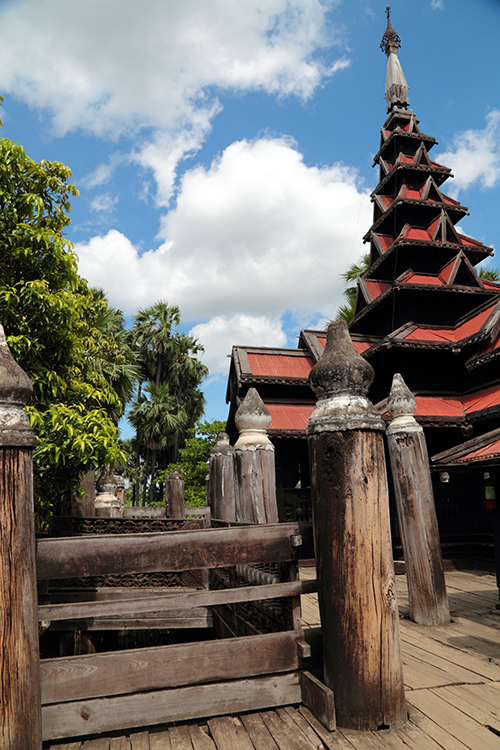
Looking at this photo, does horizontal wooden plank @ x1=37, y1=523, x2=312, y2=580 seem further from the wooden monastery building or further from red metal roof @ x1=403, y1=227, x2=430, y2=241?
red metal roof @ x1=403, y1=227, x2=430, y2=241

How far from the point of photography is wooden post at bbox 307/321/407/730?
285 cm

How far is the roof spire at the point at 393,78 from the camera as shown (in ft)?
66.3

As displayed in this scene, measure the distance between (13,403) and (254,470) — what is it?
11.4 ft

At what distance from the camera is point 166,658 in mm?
3012

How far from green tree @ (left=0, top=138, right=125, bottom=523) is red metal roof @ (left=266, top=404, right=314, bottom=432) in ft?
19.7

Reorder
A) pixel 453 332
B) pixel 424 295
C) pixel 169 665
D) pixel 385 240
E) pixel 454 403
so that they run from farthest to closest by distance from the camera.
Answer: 1. pixel 385 240
2. pixel 424 295
3. pixel 453 332
4. pixel 454 403
5. pixel 169 665

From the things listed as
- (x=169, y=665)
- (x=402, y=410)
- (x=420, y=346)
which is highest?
(x=420, y=346)

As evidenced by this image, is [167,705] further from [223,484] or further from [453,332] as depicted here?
[453,332]

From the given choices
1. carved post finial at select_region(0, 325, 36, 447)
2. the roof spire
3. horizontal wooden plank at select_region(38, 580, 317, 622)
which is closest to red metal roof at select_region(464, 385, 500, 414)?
horizontal wooden plank at select_region(38, 580, 317, 622)

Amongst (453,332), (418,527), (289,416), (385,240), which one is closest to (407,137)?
(385,240)

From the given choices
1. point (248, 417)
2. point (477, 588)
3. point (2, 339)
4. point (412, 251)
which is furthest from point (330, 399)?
point (412, 251)

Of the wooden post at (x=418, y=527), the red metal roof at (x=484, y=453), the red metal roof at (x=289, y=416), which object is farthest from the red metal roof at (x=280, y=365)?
the wooden post at (x=418, y=527)

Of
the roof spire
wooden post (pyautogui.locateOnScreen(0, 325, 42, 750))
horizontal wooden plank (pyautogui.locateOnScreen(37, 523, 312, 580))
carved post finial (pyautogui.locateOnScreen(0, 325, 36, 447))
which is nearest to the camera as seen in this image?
wooden post (pyautogui.locateOnScreen(0, 325, 42, 750))

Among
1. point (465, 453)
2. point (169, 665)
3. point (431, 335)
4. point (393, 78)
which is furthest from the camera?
point (393, 78)
